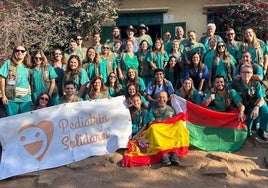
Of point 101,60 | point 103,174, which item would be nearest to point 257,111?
point 103,174

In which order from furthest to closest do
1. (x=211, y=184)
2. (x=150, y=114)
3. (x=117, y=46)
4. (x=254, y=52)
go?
(x=117, y=46) → (x=254, y=52) → (x=150, y=114) → (x=211, y=184)

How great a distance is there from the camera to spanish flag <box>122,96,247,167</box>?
593 cm

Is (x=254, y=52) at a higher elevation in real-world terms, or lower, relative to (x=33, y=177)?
higher

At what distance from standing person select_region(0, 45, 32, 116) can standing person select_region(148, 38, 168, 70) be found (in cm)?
264

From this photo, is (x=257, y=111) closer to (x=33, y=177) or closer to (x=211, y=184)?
(x=211, y=184)

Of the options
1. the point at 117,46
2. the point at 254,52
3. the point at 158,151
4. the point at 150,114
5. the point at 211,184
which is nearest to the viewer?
the point at 211,184

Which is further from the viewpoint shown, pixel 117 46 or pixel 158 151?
pixel 117 46

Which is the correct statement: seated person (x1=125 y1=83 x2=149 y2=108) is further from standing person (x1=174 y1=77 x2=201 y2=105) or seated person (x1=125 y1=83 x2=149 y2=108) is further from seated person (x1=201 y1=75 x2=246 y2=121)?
seated person (x1=201 y1=75 x2=246 y2=121)

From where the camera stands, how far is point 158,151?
5910mm

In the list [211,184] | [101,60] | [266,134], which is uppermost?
[101,60]

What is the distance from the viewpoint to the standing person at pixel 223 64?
7320 millimetres

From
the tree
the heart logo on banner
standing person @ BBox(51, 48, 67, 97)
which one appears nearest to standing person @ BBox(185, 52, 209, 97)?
standing person @ BBox(51, 48, 67, 97)

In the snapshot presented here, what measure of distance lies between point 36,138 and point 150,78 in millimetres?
2998

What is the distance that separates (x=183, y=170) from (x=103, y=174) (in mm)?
1188
